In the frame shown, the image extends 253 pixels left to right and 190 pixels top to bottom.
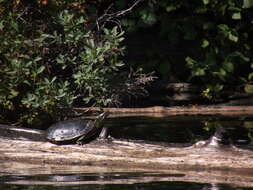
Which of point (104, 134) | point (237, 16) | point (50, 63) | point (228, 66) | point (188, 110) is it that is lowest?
point (188, 110)

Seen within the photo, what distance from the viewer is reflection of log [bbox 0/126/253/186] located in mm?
5387

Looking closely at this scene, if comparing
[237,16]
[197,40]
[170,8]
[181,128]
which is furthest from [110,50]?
[197,40]

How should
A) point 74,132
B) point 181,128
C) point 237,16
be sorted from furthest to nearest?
point 237,16
point 181,128
point 74,132

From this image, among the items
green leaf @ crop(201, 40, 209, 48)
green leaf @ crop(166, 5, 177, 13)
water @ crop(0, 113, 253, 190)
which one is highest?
green leaf @ crop(166, 5, 177, 13)

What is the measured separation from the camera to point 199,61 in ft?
38.8

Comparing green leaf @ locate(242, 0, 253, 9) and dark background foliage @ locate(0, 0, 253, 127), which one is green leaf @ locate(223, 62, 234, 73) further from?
green leaf @ locate(242, 0, 253, 9)

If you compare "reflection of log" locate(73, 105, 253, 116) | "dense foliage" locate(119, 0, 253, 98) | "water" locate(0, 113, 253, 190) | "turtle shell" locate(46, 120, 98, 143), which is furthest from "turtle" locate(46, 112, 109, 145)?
"dense foliage" locate(119, 0, 253, 98)

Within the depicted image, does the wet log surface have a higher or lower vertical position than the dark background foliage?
lower

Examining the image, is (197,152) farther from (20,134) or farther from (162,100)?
(162,100)

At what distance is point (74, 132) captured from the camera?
6008 millimetres

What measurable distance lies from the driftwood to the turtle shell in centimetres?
9

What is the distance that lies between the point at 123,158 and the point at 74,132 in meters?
0.54

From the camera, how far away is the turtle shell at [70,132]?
5988mm

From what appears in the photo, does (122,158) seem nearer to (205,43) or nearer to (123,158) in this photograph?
(123,158)
